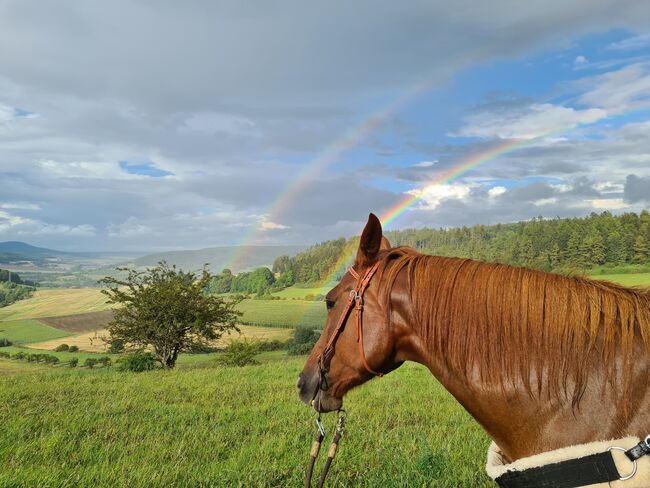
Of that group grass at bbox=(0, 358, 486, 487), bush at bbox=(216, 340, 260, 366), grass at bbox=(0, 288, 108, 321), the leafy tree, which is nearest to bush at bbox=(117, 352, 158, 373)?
bush at bbox=(216, 340, 260, 366)

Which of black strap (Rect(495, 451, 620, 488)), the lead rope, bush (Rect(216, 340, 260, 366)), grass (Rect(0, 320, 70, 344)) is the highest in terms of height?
black strap (Rect(495, 451, 620, 488))

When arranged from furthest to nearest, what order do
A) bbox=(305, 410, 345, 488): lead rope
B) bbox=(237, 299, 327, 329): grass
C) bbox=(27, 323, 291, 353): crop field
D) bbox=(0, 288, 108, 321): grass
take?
bbox=(0, 288, 108, 321): grass
bbox=(237, 299, 327, 329): grass
bbox=(27, 323, 291, 353): crop field
bbox=(305, 410, 345, 488): lead rope

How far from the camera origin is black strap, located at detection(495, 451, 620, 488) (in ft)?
6.40

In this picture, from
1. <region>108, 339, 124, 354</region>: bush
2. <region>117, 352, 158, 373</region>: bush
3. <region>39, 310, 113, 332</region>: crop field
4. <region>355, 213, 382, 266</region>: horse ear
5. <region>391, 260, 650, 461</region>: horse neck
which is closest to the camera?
<region>391, 260, 650, 461</region>: horse neck

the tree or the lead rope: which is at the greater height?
the lead rope

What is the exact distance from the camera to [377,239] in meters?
2.85

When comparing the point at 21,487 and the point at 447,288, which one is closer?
the point at 447,288

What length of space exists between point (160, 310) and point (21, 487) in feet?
74.4

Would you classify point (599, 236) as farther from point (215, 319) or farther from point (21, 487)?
point (21, 487)

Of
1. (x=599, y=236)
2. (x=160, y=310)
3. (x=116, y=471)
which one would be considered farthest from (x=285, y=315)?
(x=116, y=471)

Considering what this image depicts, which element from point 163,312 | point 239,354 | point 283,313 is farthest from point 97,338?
point 163,312

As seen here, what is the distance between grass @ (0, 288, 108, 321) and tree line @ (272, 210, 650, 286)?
51.4 metres

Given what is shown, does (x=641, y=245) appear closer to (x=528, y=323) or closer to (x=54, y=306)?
(x=528, y=323)

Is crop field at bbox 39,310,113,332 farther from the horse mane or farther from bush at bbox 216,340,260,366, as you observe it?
the horse mane
